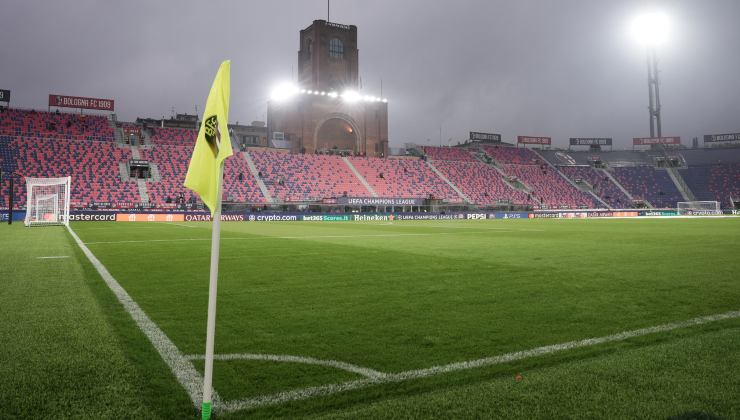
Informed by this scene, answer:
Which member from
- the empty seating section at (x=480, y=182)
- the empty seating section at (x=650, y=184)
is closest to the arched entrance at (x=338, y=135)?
the empty seating section at (x=480, y=182)

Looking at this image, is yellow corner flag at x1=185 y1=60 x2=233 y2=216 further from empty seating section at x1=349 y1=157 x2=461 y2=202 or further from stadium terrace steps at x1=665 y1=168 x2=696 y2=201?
stadium terrace steps at x1=665 y1=168 x2=696 y2=201

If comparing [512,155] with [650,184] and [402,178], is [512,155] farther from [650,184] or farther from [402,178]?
[402,178]

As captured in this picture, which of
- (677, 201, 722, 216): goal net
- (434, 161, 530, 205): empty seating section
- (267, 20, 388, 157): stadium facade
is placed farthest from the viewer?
(267, 20, 388, 157): stadium facade

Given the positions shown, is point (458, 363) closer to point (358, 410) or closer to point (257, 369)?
point (358, 410)

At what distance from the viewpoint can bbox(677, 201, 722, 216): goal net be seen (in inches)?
2608

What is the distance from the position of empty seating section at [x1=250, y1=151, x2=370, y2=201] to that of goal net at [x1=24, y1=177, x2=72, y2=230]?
21555 mm

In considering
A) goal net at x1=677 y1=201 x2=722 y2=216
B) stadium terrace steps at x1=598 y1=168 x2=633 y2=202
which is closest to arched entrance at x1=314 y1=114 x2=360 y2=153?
stadium terrace steps at x1=598 y1=168 x2=633 y2=202

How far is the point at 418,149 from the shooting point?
248ft

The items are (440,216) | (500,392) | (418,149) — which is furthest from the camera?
(418,149)

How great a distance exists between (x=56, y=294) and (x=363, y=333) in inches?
189

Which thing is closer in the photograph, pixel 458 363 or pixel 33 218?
pixel 458 363

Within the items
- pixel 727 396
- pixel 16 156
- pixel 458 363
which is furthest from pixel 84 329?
pixel 16 156

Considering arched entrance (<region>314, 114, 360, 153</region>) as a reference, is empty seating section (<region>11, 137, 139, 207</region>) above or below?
below

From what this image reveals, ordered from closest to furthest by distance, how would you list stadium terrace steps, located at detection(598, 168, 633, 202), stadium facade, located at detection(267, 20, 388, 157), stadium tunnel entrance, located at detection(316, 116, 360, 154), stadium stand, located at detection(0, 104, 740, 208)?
stadium stand, located at detection(0, 104, 740, 208)
stadium facade, located at detection(267, 20, 388, 157)
stadium terrace steps, located at detection(598, 168, 633, 202)
stadium tunnel entrance, located at detection(316, 116, 360, 154)
